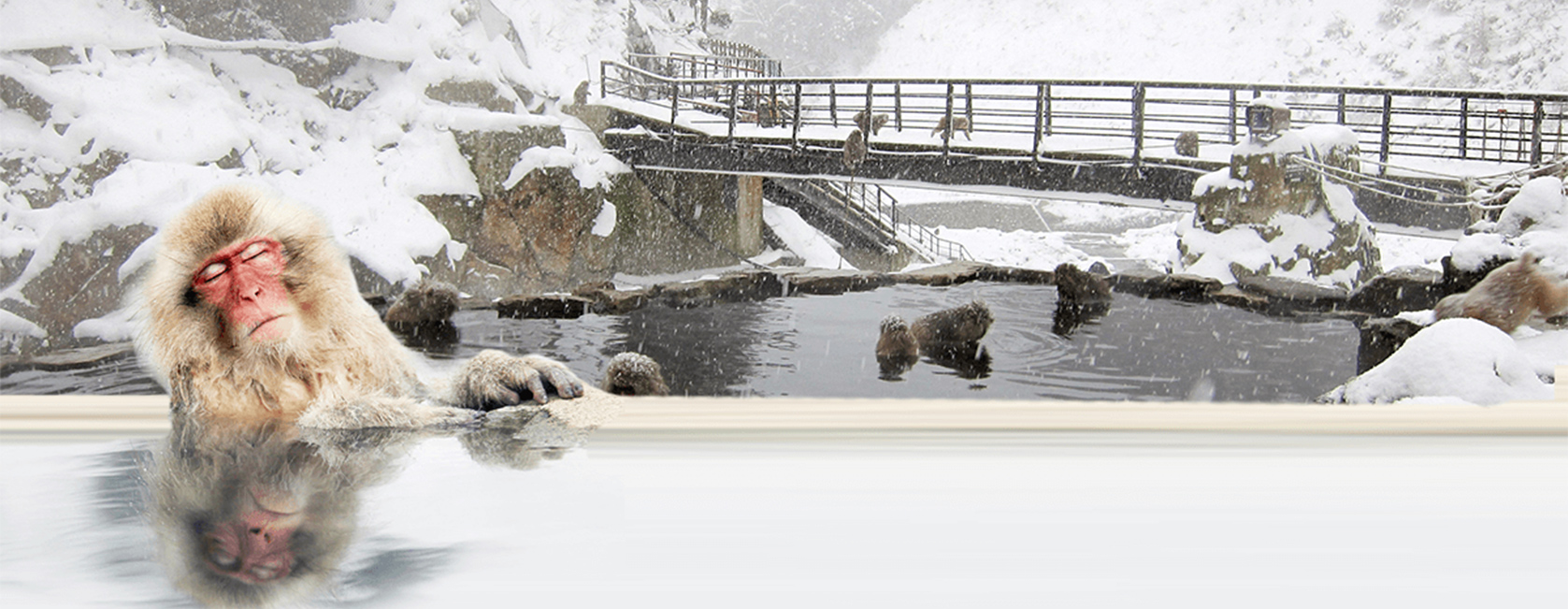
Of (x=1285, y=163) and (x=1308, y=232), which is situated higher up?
(x=1285, y=163)

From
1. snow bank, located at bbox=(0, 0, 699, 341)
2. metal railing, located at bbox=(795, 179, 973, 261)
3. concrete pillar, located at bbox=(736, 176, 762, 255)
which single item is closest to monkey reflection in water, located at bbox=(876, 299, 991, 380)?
snow bank, located at bbox=(0, 0, 699, 341)

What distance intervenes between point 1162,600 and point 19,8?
6.98m

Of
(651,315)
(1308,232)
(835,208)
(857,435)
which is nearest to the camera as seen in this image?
(857,435)

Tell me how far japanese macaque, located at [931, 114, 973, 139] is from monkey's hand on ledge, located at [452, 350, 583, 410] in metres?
5.43

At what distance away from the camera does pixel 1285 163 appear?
4.93 metres

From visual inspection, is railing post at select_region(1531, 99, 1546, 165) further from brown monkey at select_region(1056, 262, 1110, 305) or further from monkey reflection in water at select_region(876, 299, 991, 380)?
monkey reflection in water at select_region(876, 299, 991, 380)

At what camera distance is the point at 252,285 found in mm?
697

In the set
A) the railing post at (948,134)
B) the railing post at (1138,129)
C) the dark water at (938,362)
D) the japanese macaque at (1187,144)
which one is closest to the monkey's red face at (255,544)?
the dark water at (938,362)

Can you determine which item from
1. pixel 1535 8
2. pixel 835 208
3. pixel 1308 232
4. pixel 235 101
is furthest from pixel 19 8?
pixel 1535 8

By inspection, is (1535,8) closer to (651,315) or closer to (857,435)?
(651,315)

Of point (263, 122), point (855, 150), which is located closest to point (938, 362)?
point (855, 150)

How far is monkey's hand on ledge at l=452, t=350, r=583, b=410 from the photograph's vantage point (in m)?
0.84

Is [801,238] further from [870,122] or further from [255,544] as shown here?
[255,544]

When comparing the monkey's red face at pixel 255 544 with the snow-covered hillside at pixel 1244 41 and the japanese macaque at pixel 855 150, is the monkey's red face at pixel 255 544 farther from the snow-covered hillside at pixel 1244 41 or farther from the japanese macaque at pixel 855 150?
the snow-covered hillside at pixel 1244 41
